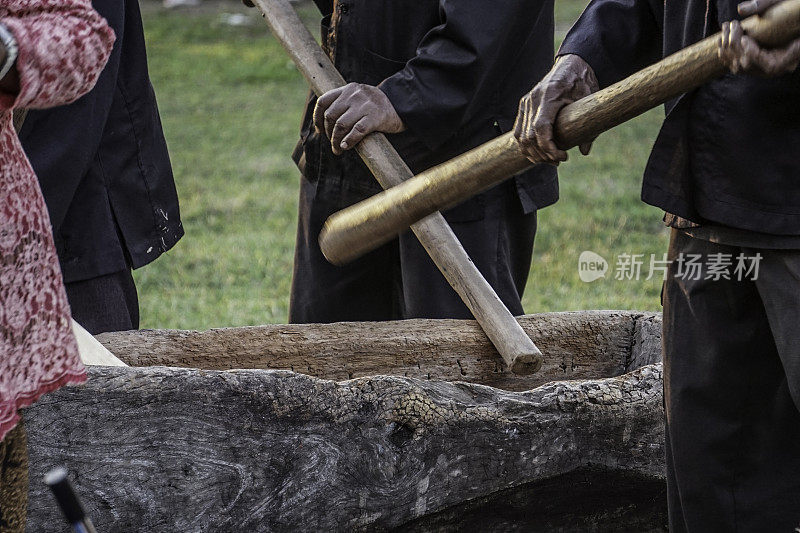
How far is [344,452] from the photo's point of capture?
7.77 feet

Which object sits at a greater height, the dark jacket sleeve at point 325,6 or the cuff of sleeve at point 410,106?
the dark jacket sleeve at point 325,6

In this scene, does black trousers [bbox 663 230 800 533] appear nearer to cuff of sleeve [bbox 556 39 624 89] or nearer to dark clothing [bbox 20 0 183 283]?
cuff of sleeve [bbox 556 39 624 89]

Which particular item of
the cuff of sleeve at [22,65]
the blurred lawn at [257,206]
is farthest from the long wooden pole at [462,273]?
the blurred lawn at [257,206]

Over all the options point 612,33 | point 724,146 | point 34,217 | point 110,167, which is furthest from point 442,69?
point 34,217

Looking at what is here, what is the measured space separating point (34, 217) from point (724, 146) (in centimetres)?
117

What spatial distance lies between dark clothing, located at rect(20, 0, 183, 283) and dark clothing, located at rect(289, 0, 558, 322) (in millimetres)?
531

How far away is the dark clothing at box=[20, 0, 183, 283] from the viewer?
8.09 ft

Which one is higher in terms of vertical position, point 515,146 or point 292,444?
point 515,146

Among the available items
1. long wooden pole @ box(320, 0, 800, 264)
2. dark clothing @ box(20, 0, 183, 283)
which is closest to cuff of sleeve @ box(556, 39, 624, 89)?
long wooden pole @ box(320, 0, 800, 264)

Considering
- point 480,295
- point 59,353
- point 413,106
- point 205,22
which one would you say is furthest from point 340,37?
point 205,22

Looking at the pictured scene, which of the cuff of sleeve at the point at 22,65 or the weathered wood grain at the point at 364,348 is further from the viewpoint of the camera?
the weathered wood grain at the point at 364,348

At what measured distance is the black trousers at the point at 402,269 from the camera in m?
2.99

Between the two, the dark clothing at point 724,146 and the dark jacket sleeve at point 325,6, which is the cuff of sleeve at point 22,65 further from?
the dark jacket sleeve at point 325,6

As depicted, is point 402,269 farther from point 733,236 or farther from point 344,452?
point 733,236
